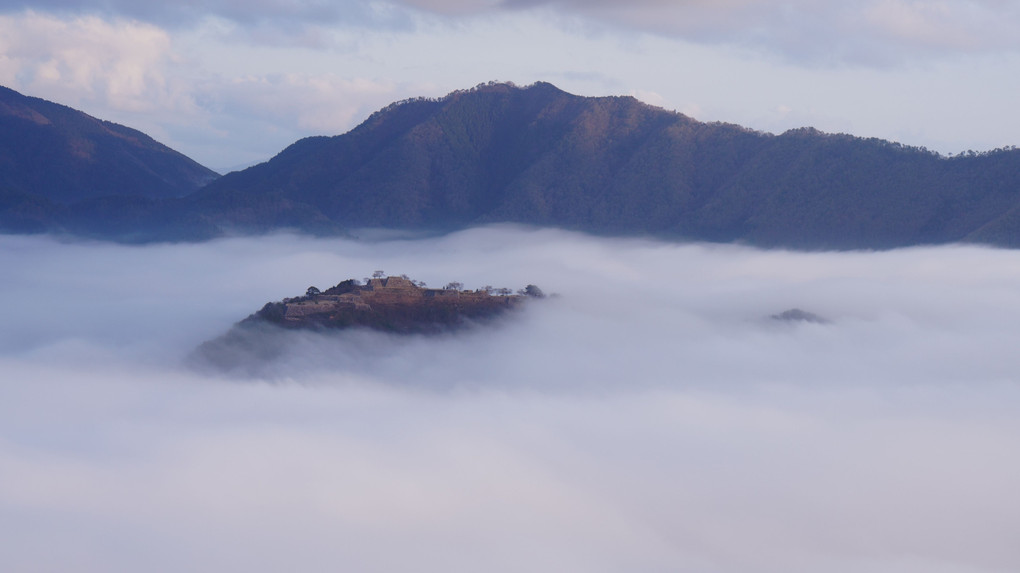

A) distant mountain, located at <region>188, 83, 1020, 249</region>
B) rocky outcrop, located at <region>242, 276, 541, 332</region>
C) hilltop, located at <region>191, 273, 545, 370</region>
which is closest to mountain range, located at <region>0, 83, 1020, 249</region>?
distant mountain, located at <region>188, 83, 1020, 249</region>

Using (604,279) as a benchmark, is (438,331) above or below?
below

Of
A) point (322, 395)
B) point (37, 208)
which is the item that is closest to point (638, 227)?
point (322, 395)

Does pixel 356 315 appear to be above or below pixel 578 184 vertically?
below

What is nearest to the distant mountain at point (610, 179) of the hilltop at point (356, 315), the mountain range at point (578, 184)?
the mountain range at point (578, 184)

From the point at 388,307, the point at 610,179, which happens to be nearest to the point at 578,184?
the point at 610,179

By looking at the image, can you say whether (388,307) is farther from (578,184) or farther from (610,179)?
(578,184)

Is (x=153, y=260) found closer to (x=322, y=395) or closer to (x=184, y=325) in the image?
(x=184, y=325)
